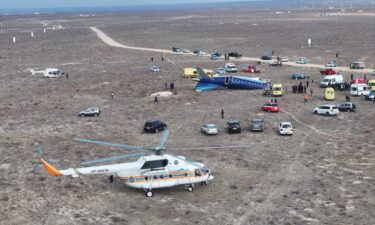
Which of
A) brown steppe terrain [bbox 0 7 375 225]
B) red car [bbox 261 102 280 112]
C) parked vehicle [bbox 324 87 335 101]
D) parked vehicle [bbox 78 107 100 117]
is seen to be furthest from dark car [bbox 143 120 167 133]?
parked vehicle [bbox 324 87 335 101]

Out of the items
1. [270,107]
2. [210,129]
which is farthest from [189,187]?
[270,107]

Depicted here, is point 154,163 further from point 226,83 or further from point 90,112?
point 226,83

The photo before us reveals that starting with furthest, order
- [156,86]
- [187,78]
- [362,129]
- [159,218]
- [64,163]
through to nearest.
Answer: [187,78] < [156,86] < [362,129] < [64,163] < [159,218]

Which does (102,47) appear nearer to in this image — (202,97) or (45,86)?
(45,86)

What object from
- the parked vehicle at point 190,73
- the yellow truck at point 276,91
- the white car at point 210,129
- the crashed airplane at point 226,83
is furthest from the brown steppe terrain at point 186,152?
the parked vehicle at point 190,73

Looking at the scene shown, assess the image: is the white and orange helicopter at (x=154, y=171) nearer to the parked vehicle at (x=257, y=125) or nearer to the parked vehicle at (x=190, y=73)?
the parked vehicle at (x=257, y=125)

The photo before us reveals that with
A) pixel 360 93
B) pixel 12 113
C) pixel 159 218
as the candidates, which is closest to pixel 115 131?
pixel 12 113
